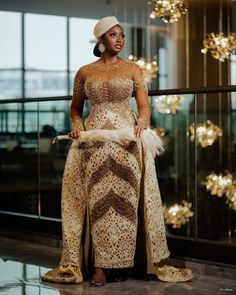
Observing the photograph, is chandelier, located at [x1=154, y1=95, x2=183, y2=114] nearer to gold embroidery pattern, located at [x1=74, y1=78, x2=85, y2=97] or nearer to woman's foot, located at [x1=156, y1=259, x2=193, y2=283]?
gold embroidery pattern, located at [x1=74, y1=78, x2=85, y2=97]

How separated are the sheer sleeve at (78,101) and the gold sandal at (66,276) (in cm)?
83

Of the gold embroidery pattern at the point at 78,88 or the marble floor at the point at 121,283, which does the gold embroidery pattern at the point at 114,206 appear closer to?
the marble floor at the point at 121,283

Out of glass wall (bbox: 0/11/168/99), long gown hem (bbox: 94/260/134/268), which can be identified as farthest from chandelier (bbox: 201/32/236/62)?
glass wall (bbox: 0/11/168/99)

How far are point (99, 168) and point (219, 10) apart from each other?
8937mm

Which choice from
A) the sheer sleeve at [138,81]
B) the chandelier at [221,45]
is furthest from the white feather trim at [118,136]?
the chandelier at [221,45]

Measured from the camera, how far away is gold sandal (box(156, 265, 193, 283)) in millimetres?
3764

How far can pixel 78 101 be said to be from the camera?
388cm

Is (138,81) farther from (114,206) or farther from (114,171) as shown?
(114,206)

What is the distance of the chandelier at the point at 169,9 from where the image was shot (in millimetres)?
7434

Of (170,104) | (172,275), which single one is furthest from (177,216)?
(172,275)

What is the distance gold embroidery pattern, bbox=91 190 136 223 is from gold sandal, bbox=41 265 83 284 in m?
0.35

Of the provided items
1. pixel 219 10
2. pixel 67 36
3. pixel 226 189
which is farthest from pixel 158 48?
pixel 226 189

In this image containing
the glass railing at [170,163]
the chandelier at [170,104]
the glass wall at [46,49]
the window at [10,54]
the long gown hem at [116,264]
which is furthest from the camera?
the glass wall at [46,49]

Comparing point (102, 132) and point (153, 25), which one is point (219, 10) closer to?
point (153, 25)
